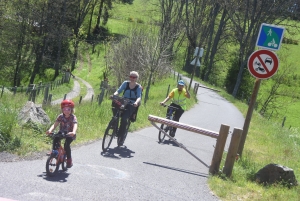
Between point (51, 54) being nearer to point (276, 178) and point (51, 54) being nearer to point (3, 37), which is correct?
point (3, 37)

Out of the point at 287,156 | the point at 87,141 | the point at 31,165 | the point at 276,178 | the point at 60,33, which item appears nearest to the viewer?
the point at 31,165

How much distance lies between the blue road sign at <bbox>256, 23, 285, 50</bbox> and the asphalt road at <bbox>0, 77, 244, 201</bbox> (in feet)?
10.2

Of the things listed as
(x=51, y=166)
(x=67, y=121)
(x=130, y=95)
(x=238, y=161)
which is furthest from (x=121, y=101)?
(x=51, y=166)

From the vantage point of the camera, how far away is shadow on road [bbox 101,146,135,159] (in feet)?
33.7

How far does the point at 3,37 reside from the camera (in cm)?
4131

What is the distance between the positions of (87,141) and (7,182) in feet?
14.5

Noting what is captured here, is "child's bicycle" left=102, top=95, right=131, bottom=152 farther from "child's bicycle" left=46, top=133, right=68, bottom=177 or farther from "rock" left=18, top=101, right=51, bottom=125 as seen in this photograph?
"child's bicycle" left=46, top=133, right=68, bottom=177

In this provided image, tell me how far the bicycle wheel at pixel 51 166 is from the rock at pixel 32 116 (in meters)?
2.81

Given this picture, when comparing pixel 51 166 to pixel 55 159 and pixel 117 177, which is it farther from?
pixel 117 177

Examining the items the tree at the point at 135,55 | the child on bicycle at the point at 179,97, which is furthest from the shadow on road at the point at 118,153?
the tree at the point at 135,55

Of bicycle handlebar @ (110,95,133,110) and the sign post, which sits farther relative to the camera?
bicycle handlebar @ (110,95,133,110)

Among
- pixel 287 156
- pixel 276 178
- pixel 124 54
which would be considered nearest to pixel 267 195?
pixel 276 178

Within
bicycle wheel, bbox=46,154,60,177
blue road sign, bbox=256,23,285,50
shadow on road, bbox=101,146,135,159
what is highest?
blue road sign, bbox=256,23,285,50

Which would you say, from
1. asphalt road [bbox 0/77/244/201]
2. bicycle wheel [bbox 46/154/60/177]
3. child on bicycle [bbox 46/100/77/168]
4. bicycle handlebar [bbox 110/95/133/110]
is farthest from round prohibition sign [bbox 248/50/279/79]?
bicycle wheel [bbox 46/154/60/177]
